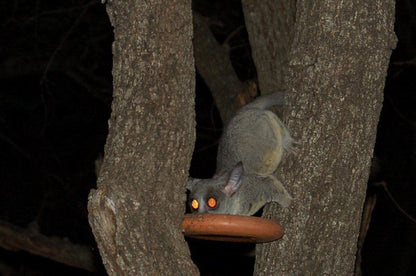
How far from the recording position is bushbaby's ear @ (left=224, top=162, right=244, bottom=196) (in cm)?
430

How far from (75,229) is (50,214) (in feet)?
1.35

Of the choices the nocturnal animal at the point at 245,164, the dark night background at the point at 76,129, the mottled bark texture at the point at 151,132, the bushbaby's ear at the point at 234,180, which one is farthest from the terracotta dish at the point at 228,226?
the dark night background at the point at 76,129

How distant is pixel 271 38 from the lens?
5.28 metres

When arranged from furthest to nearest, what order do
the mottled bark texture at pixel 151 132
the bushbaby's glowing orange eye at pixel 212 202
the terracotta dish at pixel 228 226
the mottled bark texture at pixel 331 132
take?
the bushbaby's glowing orange eye at pixel 212 202 < the mottled bark texture at pixel 331 132 < the terracotta dish at pixel 228 226 < the mottled bark texture at pixel 151 132

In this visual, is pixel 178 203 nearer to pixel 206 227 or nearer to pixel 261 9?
pixel 206 227

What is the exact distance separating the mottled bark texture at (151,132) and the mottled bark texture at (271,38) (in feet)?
6.54

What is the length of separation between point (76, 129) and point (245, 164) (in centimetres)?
606

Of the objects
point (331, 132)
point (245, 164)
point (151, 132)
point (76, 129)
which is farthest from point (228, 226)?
point (76, 129)

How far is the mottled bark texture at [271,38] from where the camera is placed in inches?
205

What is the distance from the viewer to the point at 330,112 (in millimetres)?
3604

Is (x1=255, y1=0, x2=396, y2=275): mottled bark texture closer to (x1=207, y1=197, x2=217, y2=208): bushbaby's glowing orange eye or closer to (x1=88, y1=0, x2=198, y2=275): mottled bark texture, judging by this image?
(x1=88, y1=0, x2=198, y2=275): mottled bark texture

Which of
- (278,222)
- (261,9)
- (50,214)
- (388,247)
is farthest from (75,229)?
(278,222)

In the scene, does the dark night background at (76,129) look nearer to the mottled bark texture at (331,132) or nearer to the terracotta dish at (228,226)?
the mottled bark texture at (331,132)

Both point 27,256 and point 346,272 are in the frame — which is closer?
point 346,272
